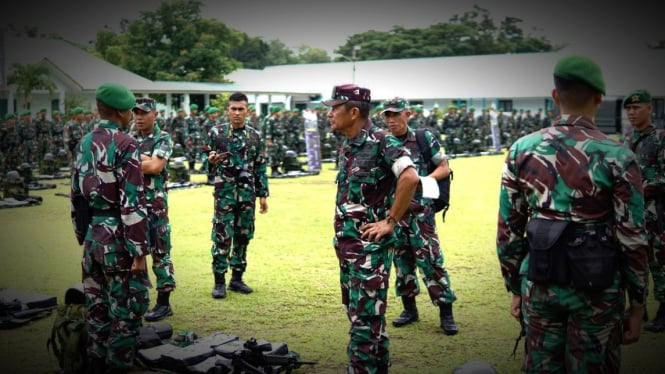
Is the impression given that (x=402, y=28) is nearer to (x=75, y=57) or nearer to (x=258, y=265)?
(x=75, y=57)

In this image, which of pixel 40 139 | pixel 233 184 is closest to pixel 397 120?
pixel 233 184

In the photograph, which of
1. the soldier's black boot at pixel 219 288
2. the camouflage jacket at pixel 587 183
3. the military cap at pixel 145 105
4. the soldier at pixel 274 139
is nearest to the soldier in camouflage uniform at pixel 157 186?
the military cap at pixel 145 105

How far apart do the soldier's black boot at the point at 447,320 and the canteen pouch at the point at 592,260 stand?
9.78ft

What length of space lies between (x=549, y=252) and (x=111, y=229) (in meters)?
2.97

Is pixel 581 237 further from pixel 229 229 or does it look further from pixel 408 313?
pixel 229 229

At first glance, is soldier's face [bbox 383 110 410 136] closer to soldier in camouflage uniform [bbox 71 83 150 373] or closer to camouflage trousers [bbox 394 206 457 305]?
camouflage trousers [bbox 394 206 457 305]

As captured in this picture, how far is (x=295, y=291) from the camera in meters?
7.60

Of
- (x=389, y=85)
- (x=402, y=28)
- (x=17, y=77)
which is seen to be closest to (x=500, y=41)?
(x=402, y=28)

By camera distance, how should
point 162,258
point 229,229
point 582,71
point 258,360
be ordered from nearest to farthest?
point 582,71 < point 258,360 < point 162,258 < point 229,229

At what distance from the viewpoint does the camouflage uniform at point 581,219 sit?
3191 millimetres

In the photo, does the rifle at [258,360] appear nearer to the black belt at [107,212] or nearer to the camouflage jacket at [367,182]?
the camouflage jacket at [367,182]

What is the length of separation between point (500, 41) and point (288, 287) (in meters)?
72.1

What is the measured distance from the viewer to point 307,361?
A: 5.33 meters

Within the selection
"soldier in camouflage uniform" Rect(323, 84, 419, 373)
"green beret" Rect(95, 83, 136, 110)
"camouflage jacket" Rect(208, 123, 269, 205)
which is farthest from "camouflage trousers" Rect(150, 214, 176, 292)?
"soldier in camouflage uniform" Rect(323, 84, 419, 373)
